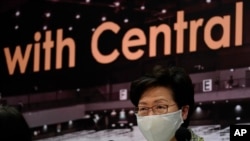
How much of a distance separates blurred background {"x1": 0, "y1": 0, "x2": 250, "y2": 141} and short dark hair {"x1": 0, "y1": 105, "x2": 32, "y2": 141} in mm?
2004

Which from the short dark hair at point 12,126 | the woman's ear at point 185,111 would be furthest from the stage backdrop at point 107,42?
the short dark hair at point 12,126

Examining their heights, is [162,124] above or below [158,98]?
below

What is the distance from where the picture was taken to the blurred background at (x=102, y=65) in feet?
10.8

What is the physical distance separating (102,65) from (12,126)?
7.99 feet

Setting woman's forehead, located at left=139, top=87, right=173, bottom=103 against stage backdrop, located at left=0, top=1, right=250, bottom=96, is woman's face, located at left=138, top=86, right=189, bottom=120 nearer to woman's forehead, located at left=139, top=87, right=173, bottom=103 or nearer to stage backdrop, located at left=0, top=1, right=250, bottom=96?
woman's forehead, located at left=139, top=87, right=173, bottom=103

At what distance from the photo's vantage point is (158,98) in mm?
2131

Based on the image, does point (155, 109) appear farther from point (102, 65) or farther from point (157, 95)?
point (102, 65)

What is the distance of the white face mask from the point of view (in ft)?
7.08

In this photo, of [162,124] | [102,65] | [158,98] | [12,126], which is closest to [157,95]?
[158,98]

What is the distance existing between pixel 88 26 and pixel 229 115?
128 centimetres

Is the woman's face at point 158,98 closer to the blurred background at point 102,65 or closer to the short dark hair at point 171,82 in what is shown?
the short dark hair at point 171,82

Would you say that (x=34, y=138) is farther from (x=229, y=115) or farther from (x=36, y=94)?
(x=229, y=115)

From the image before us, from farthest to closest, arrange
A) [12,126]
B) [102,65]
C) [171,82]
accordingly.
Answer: [102,65] → [171,82] → [12,126]

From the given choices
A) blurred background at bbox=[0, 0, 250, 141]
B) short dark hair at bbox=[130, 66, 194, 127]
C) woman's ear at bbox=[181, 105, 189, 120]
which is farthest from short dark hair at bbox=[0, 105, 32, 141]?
blurred background at bbox=[0, 0, 250, 141]
